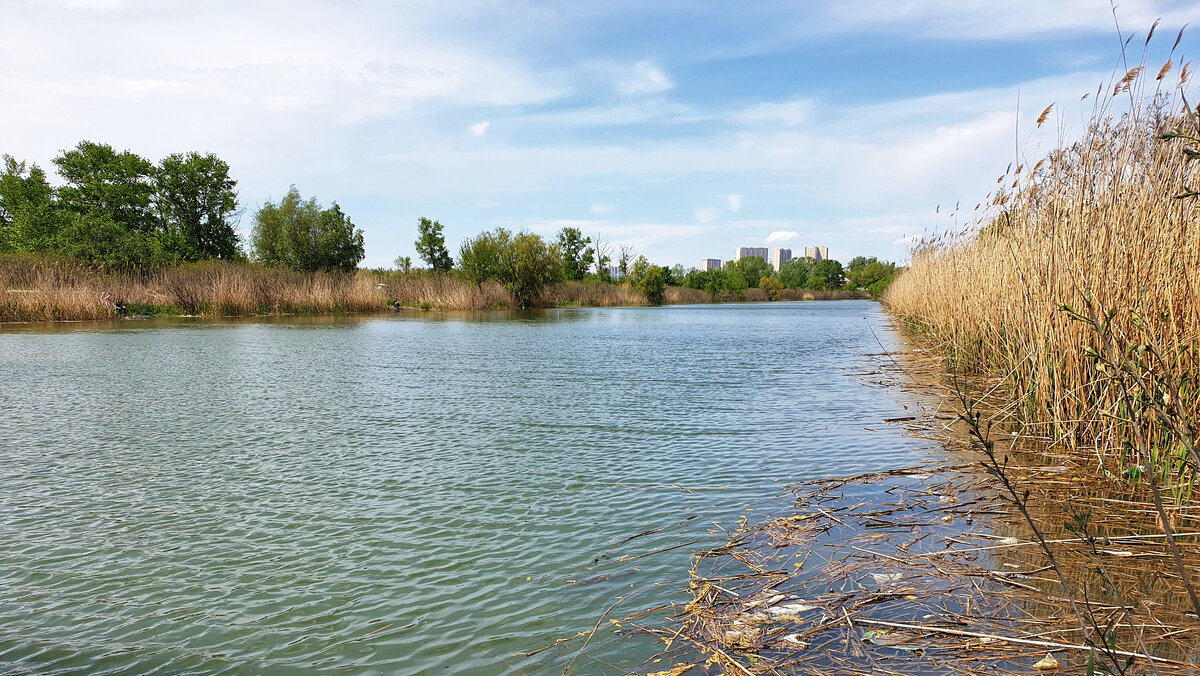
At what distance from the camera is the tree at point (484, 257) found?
41.2 m

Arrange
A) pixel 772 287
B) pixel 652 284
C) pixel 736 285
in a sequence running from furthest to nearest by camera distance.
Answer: pixel 772 287, pixel 736 285, pixel 652 284

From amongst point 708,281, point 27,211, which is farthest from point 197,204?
point 708,281

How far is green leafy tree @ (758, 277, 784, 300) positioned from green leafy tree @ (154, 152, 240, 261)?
56.9 m

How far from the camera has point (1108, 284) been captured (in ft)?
14.3

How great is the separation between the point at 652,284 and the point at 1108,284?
49424 millimetres

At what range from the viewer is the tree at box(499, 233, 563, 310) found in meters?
41.8

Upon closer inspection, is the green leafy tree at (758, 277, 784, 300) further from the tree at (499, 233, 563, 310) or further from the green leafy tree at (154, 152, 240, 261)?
the green leafy tree at (154, 152, 240, 261)

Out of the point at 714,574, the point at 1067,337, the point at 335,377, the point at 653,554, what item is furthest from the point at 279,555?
the point at 335,377

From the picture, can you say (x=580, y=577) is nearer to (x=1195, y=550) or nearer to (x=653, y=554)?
(x=653, y=554)

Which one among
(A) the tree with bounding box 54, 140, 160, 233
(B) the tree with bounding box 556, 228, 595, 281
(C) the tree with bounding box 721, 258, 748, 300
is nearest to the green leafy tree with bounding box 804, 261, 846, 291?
(C) the tree with bounding box 721, 258, 748, 300

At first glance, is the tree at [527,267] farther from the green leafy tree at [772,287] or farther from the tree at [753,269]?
the tree at [753,269]

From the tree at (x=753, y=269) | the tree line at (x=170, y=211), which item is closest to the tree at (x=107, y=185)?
the tree line at (x=170, y=211)

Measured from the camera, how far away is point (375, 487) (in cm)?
483

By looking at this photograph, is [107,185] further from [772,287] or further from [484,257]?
[772,287]
